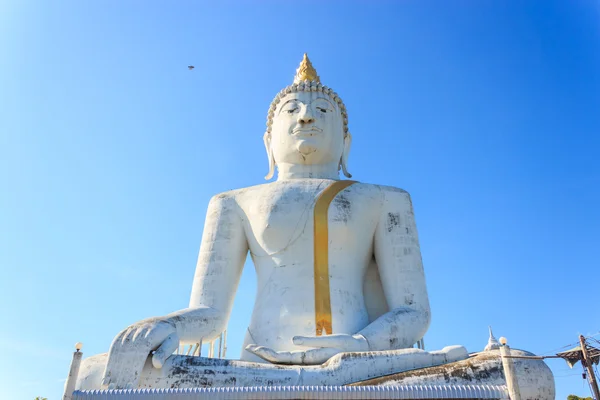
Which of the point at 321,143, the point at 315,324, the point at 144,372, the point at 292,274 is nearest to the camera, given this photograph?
the point at 144,372

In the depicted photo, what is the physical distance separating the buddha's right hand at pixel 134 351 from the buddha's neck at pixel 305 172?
10.1 feet

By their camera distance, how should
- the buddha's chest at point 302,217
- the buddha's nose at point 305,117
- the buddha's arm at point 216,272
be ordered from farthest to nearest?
the buddha's nose at point 305,117 < the buddha's chest at point 302,217 < the buddha's arm at point 216,272

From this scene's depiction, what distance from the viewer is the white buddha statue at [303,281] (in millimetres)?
5223

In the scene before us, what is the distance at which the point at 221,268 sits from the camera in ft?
23.0

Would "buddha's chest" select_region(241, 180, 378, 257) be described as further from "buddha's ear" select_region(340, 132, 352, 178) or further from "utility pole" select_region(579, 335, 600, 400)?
"utility pole" select_region(579, 335, 600, 400)

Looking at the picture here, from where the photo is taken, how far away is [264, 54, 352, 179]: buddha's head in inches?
307

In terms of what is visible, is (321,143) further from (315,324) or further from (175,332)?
(175,332)

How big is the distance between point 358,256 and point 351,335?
145cm

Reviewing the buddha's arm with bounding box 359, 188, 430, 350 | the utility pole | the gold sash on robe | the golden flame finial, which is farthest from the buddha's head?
the utility pole

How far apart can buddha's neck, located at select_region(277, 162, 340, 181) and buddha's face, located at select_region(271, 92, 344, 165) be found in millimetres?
57

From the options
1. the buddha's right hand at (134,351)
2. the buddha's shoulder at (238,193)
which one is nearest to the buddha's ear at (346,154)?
the buddha's shoulder at (238,193)

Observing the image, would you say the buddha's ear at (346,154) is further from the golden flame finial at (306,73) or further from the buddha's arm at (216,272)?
the buddha's arm at (216,272)

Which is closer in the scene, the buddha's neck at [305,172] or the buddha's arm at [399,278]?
the buddha's arm at [399,278]

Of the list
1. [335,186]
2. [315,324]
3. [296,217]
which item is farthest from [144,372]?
[335,186]
